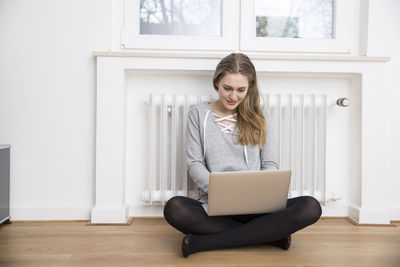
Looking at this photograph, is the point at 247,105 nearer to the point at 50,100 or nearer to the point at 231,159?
the point at 231,159

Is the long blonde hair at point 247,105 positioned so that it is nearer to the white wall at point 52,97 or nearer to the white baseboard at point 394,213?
the white wall at point 52,97

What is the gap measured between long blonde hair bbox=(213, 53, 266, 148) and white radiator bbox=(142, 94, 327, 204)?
124 millimetres

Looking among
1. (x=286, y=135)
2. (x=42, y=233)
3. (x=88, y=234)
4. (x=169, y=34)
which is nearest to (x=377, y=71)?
(x=286, y=135)

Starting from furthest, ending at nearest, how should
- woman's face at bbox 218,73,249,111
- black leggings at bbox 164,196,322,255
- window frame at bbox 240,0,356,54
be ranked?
1. window frame at bbox 240,0,356,54
2. woman's face at bbox 218,73,249,111
3. black leggings at bbox 164,196,322,255

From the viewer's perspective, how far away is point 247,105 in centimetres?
145

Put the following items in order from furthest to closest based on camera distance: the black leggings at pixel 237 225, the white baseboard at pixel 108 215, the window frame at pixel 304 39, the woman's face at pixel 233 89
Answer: the window frame at pixel 304 39 < the white baseboard at pixel 108 215 < the woman's face at pixel 233 89 < the black leggings at pixel 237 225

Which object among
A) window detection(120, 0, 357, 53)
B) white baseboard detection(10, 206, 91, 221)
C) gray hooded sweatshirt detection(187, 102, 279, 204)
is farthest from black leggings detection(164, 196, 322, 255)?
window detection(120, 0, 357, 53)

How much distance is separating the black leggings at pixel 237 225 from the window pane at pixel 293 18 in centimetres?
87

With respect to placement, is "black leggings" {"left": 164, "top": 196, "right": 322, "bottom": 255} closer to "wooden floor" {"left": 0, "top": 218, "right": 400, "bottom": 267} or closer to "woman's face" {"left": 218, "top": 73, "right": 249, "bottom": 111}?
"wooden floor" {"left": 0, "top": 218, "right": 400, "bottom": 267}

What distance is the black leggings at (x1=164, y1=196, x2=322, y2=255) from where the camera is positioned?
3.89 feet

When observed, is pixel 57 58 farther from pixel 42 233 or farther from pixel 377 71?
pixel 377 71

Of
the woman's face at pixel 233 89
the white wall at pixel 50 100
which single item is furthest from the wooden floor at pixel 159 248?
the woman's face at pixel 233 89

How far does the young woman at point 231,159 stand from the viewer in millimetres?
1196

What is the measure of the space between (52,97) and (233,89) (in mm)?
846
